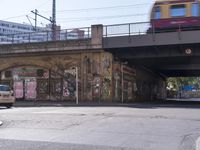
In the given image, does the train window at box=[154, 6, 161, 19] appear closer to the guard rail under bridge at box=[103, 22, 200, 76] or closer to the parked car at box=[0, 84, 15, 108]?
the guard rail under bridge at box=[103, 22, 200, 76]

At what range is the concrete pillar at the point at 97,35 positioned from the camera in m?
37.4

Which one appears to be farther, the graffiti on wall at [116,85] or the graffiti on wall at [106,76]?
the graffiti on wall at [116,85]

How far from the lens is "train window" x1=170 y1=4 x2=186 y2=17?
3412cm

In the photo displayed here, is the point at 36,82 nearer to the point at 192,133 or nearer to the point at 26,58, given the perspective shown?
the point at 26,58

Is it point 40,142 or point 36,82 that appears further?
point 36,82

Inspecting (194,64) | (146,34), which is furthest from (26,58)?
(194,64)

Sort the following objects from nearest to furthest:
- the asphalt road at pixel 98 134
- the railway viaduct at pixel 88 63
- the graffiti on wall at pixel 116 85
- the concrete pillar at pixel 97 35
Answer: the asphalt road at pixel 98 134, the railway viaduct at pixel 88 63, the concrete pillar at pixel 97 35, the graffiti on wall at pixel 116 85

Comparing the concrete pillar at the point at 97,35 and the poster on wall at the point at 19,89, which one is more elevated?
the concrete pillar at the point at 97,35

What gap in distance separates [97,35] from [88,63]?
2.74m

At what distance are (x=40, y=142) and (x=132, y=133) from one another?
11.5 ft

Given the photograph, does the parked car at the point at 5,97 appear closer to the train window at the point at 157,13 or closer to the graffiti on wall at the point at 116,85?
the graffiti on wall at the point at 116,85

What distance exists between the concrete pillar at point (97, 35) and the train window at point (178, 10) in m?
6.48

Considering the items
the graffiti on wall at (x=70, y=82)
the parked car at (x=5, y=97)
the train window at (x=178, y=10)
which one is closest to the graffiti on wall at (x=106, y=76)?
the graffiti on wall at (x=70, y=82)

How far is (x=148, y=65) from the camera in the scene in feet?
155
